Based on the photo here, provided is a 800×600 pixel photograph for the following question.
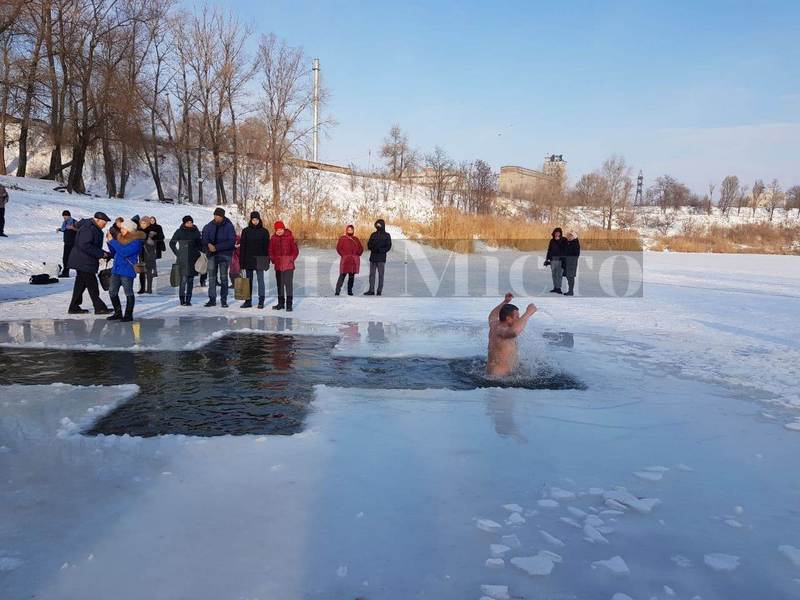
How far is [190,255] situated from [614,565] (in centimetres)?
A: 913

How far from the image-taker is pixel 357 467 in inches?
147

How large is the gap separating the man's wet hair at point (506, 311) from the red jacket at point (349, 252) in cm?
626

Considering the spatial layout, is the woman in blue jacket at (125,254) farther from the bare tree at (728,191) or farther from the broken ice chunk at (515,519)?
the bare tree at (728,191)

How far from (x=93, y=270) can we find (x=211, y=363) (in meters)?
3.89

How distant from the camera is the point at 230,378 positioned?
19.4 feet

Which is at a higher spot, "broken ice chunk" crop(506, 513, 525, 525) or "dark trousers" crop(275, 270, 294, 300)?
"dark trousers" crop(275, 270, 294, 300)

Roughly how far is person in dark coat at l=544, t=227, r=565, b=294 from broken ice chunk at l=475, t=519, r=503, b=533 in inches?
435

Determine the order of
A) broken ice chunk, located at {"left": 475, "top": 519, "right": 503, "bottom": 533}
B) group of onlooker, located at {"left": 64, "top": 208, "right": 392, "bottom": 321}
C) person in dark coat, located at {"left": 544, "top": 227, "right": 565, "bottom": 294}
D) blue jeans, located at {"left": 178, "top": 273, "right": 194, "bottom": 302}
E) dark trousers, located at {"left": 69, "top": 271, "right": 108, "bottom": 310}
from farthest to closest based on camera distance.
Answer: person in dark coat, located at {"left": 544, "top": 227, "right": 565, "bottom": 294} → blue jeans, located at {"left": 178, "top": 273, "right": 194, "bottom": 302} → dark trousers, located at {"left": 69, "top": 271, "right": 108, "bottom": 310} → group of onlooker, located at {"left": 64, "top": 208, "right": 392, "bottom": 321} → broken ice chunk, located at {"left": 475, "top": 519, "right": 503, "bottom": 533}

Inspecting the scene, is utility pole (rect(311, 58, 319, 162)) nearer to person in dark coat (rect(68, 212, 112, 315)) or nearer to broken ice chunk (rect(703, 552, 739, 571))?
person in dark coat (rect(68, 212, 112, 315))

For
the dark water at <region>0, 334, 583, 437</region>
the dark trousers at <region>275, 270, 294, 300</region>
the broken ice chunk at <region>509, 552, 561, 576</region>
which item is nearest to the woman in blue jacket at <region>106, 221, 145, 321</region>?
the dark water at <region>0, 334, 583, 437</region>

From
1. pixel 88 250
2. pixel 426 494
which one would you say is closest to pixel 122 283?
pixel 88 250

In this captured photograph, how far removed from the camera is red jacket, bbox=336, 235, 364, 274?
470 inches

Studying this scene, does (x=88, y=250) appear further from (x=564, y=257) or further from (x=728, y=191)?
(x=728, y=191)

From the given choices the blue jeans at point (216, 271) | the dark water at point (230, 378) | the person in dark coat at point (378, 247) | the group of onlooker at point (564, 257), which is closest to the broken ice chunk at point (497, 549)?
the dark water at point (230, 378)
